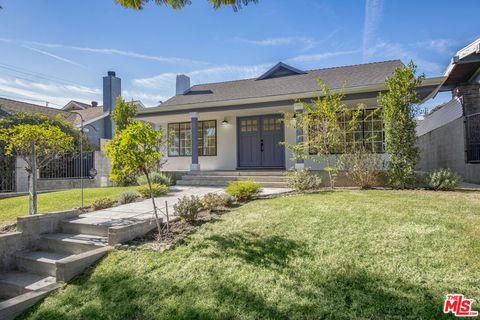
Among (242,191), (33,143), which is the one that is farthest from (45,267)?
(242,191)

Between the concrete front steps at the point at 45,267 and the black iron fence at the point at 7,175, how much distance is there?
6972 mm

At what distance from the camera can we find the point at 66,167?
38.6 ft

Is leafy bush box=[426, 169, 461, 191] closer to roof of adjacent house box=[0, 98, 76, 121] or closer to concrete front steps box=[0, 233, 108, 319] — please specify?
concrete front steps box=[0, 233, 108, 319]

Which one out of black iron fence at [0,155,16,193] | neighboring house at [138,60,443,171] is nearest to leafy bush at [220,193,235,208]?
neighboring house at [138,60,443,171]

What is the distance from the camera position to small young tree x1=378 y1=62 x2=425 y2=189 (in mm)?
7512

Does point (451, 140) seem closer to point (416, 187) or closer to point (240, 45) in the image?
point (416, 187)

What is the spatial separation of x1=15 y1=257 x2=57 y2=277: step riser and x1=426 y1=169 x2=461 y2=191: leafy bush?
8815 mm

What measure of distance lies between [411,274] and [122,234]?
402 cm

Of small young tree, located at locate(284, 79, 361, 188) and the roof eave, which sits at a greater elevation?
the roof eave

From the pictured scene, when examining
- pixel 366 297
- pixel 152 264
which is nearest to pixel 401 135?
pixel 366 297

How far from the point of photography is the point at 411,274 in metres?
2.88

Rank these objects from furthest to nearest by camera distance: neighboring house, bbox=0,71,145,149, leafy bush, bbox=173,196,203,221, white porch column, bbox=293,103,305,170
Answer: neighboring house, bbox=0,71,145,149 → white porch column, bbox=293,103,305,170 → leafy bush, bbox=173,196,203,221

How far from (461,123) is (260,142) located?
24.1ft

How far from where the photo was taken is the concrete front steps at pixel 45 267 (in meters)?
3.43
